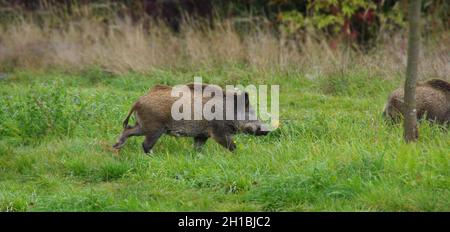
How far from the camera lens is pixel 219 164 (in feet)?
25.3

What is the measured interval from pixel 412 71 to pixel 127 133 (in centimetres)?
318

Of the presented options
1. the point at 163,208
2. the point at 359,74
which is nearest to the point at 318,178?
the point at 163,208

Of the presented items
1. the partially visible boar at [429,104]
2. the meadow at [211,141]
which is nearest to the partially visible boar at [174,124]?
the meadow at [211,141]

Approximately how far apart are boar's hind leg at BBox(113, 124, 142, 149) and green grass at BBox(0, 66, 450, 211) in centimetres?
12

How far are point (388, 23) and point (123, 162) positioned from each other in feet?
35.6

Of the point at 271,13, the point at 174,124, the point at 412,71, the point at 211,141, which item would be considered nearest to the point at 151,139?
the point at 174,124

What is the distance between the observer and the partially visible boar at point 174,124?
8516mm

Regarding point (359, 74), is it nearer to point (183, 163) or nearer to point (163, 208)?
point (183, 163)

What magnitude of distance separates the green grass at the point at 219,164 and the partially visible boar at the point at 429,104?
251mm

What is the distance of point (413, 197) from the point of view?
21.4 feet

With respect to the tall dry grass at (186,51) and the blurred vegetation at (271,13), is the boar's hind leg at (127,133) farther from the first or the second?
the blurred vegetation at (271,13)

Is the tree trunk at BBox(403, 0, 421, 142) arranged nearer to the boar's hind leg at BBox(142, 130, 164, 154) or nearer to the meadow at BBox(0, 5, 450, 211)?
the meadow at BBox(0, 5, 450, 211)

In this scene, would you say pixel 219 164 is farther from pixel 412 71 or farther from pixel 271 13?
pixel 271 13

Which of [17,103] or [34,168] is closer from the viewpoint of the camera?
[34,168]
